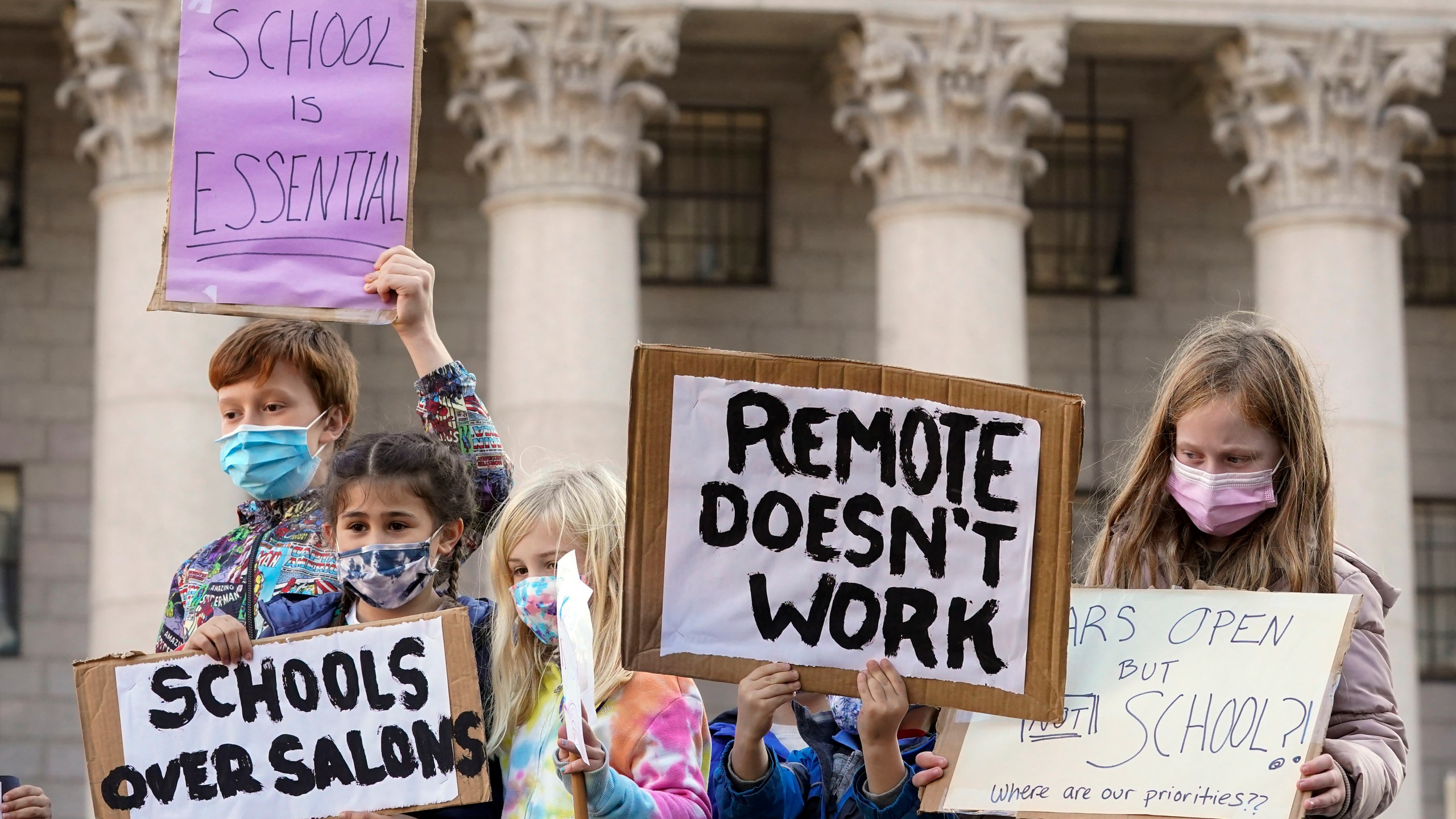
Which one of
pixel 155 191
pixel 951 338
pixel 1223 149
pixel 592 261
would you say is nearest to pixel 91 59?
pixel 155 191

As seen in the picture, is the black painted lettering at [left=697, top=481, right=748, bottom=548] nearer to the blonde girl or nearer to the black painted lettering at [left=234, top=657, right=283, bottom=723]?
the blonde girl

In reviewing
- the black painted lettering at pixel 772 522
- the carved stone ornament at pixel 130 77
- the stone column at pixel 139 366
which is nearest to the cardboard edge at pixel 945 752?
the black painted lettering at pixel 772 522

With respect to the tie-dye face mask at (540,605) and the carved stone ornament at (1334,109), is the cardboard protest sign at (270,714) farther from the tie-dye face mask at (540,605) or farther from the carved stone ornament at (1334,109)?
the carved stone ornament at (1334,109)

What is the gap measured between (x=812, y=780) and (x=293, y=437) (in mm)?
1632

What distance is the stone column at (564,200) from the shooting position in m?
16.2

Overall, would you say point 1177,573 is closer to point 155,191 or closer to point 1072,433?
point 1072,433

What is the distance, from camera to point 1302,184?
17.4 m

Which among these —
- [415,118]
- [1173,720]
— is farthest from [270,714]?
[1173,720]

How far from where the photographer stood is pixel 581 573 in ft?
16.4

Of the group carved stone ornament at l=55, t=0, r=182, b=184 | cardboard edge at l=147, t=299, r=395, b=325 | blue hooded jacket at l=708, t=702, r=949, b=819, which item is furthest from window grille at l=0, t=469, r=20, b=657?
blue hooded jacket at l=708, t=702, r=949, b=819

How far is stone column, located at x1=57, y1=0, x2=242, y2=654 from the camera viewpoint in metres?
15.7

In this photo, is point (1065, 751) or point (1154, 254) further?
point (1154, 254)

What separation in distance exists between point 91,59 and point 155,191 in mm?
1133

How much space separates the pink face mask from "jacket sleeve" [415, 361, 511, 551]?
1811mm
